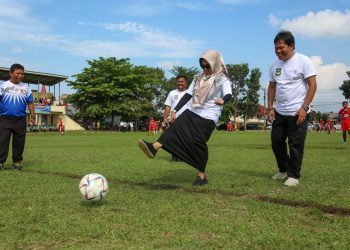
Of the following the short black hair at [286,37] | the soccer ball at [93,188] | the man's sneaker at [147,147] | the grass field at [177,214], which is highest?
the short black hair at [286,37]

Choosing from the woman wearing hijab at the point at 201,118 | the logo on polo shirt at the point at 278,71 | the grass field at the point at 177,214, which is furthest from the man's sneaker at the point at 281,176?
the logo on polo shirt at the point at 278,71

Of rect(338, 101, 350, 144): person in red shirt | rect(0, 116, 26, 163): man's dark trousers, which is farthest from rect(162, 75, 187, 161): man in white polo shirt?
rect(338, 101, 350, 144): person in red shirt

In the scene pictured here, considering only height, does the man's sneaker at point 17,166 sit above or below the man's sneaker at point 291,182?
below

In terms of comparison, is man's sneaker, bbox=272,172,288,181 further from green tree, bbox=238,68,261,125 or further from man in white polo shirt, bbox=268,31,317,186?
green tree, bbox=238,68,261,125

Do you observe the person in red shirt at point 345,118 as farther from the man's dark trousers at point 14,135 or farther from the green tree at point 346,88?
the green tree at point 346,88

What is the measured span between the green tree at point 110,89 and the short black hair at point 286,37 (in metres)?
53.8

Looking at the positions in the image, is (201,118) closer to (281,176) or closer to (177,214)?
(281,176)

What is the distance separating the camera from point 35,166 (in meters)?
8.81

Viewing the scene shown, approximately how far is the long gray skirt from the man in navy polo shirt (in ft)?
12.9

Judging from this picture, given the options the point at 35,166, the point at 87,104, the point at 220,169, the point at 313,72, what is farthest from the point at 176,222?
the point at 87,104

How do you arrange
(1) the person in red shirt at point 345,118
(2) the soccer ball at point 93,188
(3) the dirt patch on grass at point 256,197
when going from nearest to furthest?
1. (3) the dirt patch on grass at point 256,197
2. (2) the soccer ball at point 93,188
3. (1) the person in red shirt at point 345,118

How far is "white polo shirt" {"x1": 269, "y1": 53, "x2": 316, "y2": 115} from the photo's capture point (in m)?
6.16

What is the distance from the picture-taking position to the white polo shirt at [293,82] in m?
6.16

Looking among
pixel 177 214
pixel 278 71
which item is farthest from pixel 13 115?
pixel 177 214
